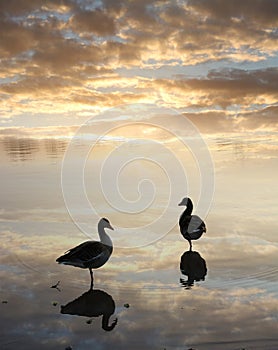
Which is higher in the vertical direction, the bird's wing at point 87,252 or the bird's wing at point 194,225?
the bird's wing at point 87,252

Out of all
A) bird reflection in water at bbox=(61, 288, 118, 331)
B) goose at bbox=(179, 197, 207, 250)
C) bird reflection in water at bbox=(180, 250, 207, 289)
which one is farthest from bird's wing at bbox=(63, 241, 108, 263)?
goose at bbox=(179, 197, 207, 250)

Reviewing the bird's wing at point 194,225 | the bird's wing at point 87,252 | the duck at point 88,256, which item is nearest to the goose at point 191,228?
the bird's wing at point 194,225

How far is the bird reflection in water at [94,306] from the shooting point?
Answer: 343 inches

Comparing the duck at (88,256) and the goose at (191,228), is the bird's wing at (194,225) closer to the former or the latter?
the goose at (191,228)

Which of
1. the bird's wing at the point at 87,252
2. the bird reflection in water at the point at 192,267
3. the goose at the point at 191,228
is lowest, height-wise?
the bird reflection in water at the point at 192,267

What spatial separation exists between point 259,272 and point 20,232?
27.0ft

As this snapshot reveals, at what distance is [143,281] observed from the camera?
1075 cm

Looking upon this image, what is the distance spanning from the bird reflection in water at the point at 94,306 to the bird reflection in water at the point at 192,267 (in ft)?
6.70

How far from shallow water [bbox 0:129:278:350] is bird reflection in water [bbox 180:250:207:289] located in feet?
0.40

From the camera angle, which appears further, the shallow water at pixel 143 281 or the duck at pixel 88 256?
the duck at pixel 88 256

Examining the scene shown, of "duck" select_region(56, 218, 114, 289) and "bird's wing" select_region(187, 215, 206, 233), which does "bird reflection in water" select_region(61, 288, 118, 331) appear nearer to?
"duck" select_region(56, 218, 114, 289)

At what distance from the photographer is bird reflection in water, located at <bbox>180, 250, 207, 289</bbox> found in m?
10.9

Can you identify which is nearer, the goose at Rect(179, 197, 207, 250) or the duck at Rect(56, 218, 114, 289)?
the duck at Rect(56, 218, 114, 289)

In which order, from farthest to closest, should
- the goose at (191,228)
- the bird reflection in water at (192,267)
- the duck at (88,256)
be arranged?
the goose at (191,228)
the bird reflection in water at (192,267)
the duck at (88,256)
